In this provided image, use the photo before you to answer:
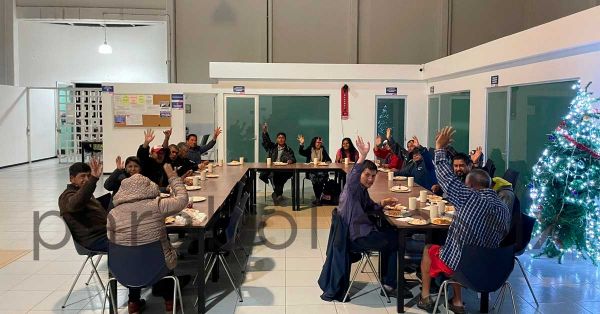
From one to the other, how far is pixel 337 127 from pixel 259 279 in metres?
7.27

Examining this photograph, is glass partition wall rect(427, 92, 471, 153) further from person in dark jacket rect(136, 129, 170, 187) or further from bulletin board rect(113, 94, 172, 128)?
bulletin board rect(113, 94, 172, 128)

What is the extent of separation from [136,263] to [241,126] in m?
8.35

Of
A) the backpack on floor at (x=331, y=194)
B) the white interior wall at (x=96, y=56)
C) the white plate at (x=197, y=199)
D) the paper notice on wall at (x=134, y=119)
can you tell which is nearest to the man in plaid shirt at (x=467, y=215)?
the white plate at (x=197, y=199)

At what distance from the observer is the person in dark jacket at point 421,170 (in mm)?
6680

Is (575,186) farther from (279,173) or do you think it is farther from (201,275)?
(279,173)

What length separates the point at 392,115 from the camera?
38.3 ft

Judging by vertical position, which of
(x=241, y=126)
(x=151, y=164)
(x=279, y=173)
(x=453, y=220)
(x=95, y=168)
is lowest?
(x=279, y=173)

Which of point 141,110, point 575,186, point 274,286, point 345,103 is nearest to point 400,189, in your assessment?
point 575,186

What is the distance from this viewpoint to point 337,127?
11562 mm

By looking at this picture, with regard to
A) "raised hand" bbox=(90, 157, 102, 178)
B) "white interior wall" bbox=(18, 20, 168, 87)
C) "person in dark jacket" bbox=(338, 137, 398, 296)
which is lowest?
"person in dark jacket" bbox=(338, 137, 398, 296)

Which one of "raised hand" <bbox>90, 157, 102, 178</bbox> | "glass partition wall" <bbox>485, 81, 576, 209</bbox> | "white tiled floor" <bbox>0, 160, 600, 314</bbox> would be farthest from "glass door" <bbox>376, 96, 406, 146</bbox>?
"raised hand" <bbox>90, 157, 102, 178</bbox>

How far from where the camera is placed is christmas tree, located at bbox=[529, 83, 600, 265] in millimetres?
4918

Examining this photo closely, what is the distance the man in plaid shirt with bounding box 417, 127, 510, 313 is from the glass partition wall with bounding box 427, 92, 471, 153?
568 cm

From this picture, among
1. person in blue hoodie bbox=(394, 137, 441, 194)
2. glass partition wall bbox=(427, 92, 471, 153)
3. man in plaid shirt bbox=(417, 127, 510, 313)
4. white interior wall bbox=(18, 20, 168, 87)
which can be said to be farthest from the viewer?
white interior wall bbox=(18, 20, 168, 87)
